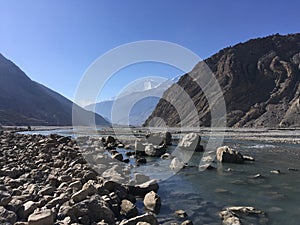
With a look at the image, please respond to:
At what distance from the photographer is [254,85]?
125 m

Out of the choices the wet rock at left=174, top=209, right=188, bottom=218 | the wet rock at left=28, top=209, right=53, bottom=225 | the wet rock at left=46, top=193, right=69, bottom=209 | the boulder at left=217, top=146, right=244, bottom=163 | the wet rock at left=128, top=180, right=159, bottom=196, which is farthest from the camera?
the boulder at left=217, top=146, right=244, bottom=163

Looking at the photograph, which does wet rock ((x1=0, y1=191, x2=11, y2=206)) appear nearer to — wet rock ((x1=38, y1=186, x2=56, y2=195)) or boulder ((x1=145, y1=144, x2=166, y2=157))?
wet rock ((x1=38, y1=186, x2=56, y2=195))

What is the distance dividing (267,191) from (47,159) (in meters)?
13.2

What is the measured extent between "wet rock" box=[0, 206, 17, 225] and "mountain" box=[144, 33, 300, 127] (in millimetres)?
98863

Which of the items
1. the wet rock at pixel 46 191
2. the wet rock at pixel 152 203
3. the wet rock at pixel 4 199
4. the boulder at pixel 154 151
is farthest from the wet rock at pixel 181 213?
the boulder at pixel 154 151

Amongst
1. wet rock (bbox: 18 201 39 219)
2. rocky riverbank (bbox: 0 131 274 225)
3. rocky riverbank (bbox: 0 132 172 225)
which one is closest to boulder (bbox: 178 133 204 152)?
rocky riverbank (bbox: 0 131 274 225)

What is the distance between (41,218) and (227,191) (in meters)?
9.11

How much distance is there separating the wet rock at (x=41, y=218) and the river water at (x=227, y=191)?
3.86 m

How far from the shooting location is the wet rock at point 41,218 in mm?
6777

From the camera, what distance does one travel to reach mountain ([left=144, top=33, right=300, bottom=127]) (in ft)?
352

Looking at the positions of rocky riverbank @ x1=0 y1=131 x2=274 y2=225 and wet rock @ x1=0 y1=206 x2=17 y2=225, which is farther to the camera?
rocky riverbank @ x1=0 y1=131 x2=274 y2=225

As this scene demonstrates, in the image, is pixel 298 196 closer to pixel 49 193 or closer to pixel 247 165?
pixel 247 165

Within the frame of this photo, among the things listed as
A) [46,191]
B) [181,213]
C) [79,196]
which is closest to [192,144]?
[181,213]

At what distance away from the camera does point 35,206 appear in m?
8.13
